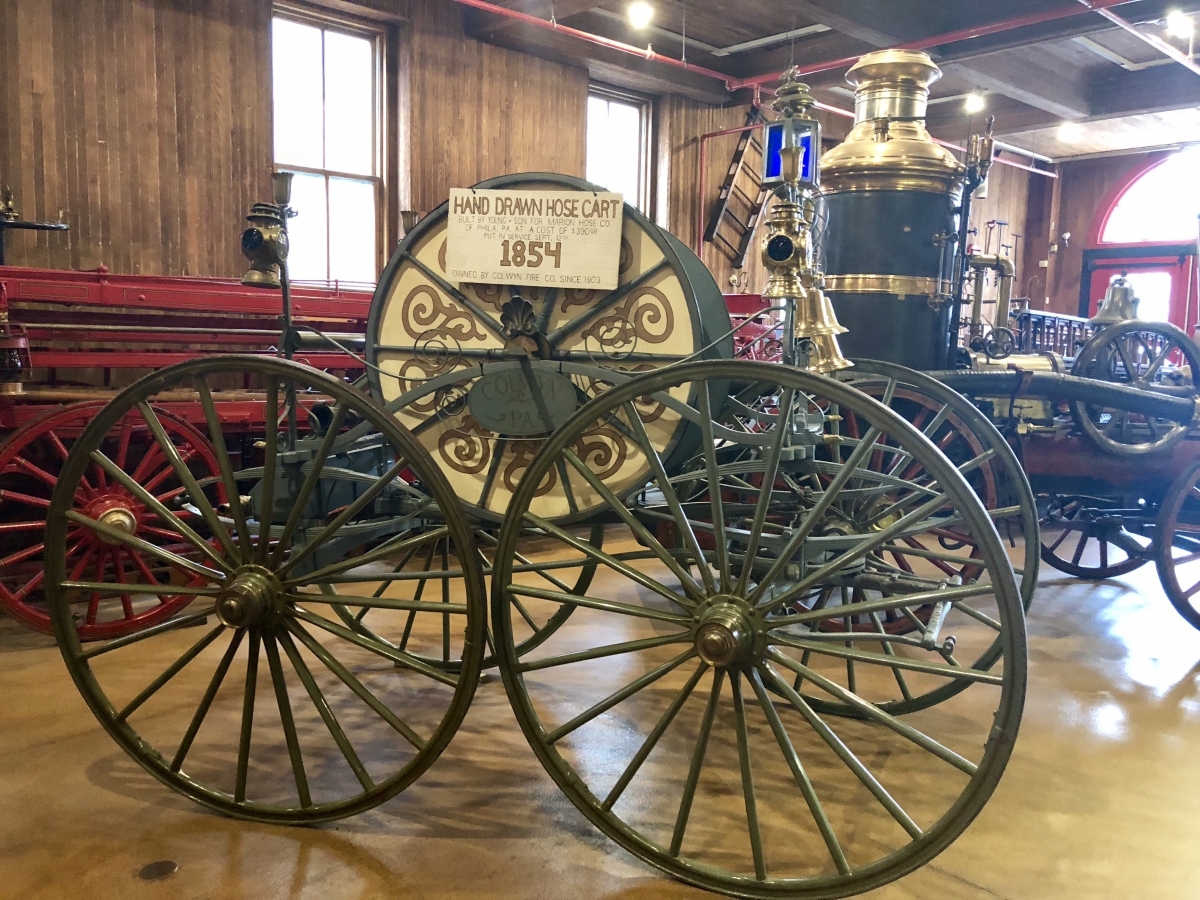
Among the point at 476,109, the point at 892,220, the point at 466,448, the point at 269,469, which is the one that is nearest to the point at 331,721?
the point at 269,469

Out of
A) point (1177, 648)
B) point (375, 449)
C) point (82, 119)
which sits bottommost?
point (1177, 648)

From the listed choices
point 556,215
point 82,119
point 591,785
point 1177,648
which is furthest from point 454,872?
point 82,119

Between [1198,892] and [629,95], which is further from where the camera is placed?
[629,95]

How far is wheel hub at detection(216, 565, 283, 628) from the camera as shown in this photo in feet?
6.68

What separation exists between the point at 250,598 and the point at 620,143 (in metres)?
6.98

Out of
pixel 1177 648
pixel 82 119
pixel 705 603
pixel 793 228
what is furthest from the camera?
pixel 82 119

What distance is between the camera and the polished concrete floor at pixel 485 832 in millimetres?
1974

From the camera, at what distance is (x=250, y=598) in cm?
204

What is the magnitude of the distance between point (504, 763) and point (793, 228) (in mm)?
1627

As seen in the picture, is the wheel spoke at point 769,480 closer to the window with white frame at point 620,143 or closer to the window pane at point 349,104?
the window pane at point 349,104

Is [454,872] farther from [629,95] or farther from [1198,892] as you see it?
[629,95]

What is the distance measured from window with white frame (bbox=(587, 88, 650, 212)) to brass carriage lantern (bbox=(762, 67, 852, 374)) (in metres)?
5.73

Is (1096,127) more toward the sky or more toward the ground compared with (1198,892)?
more toward the sky

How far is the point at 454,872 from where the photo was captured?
79.2 inches
